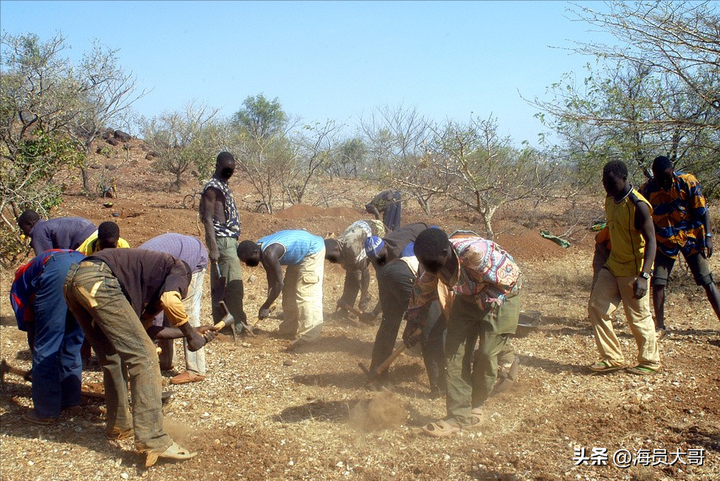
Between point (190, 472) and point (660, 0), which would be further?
point (660, 0)

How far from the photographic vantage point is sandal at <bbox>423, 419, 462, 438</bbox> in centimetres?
395

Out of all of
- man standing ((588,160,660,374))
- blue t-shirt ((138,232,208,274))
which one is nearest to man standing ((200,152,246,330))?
blue t-shirt ((138,232,208,274))

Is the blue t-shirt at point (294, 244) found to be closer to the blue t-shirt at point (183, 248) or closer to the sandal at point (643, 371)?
the blue t-shirt at point (183, 248)

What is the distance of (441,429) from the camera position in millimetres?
3957

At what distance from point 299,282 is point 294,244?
17.0 inches

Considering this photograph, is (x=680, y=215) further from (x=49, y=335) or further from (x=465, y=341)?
(x=49, y=335)

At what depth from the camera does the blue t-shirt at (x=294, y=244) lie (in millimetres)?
5953

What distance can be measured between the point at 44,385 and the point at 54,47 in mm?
13594

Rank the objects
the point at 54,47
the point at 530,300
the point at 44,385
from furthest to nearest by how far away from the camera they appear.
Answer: the point at 54,47
the point at 530,300
the point at 44,385

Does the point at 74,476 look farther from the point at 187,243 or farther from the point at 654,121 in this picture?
the point at 654,121

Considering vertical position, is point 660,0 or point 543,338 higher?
point 660,0

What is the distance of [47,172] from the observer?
924 cm

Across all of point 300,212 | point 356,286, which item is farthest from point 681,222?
point 300,212

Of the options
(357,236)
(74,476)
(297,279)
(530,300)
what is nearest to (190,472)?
(74,476)
